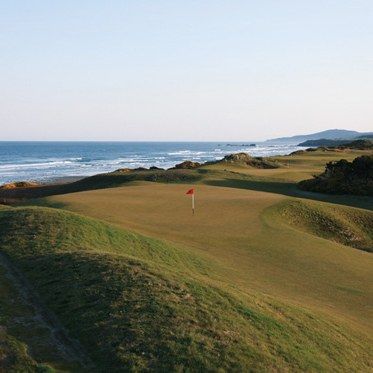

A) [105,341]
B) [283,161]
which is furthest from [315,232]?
[283,161]

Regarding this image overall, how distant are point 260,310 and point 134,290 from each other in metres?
3.42

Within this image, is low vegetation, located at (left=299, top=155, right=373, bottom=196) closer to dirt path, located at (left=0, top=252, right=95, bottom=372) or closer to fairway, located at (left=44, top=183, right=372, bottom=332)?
fairway, located at (left=44, top=183, right=372, bottom=332)

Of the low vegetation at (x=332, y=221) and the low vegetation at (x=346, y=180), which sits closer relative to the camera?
the low vegetation at (x=332, y=221)

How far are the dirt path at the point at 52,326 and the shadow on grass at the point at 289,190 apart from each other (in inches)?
1123

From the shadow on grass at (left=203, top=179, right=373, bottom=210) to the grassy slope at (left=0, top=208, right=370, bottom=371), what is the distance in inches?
946

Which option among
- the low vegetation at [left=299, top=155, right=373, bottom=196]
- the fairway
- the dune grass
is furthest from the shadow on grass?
the dune grass

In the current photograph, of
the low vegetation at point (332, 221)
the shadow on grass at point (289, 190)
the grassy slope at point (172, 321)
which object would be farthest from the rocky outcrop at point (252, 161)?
the grassy slope at point (172, 321)

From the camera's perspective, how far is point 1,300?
14219mm

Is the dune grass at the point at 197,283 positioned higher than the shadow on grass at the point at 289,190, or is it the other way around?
the dune grass at the point at 197,283

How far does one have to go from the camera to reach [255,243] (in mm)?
24734

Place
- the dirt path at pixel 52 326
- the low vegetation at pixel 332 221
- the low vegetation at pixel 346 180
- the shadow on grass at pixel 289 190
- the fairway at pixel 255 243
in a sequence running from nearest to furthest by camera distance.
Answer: the dirt path at pixel 52 326 → the fairway at pixel 255 243 → the low vegetation at pixel 332 221 → the shadow on grass at pixel 289 190 → the low vegetation at pixel 346 180

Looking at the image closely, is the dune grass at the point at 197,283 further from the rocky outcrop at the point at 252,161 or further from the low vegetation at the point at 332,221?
the rocky outcrop at the point at 252,161

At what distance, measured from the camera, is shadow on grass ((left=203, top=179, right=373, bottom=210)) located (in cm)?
4003

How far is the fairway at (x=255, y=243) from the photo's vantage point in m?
18.6
